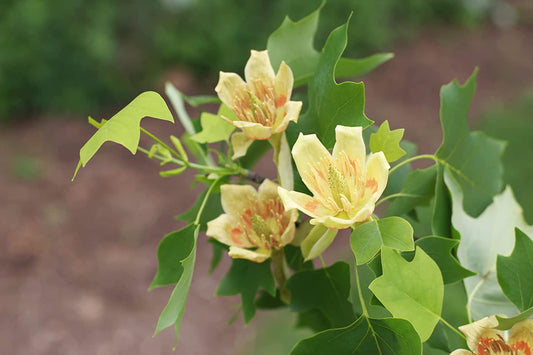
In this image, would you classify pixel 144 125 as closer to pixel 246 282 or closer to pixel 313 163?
pixel 246 282

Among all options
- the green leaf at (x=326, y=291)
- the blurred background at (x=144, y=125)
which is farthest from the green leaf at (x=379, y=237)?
the blurred background at (x=144, y=125)

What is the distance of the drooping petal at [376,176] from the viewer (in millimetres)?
540

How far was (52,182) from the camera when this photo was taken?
3.65 metres

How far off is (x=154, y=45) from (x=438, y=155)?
3.98 metres

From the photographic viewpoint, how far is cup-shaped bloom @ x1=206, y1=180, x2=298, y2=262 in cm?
65

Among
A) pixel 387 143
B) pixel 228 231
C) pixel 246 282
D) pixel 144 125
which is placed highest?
pixel 387 143

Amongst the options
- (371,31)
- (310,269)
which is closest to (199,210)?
(310,269)

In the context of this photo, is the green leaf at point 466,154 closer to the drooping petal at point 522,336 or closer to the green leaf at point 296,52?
the green leaf at point 296,52

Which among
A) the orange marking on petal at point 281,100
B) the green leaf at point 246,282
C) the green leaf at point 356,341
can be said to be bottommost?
the green leaf at point 246,282

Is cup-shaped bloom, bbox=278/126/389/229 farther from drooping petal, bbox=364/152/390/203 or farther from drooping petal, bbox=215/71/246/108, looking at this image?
drooping petal, bbox=215/71/246/108

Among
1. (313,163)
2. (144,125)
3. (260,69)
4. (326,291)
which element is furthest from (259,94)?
(144,125)

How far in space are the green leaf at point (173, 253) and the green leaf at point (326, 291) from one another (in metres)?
0.12

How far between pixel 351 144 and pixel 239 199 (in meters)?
0.16

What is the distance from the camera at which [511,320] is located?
51 centimetres
